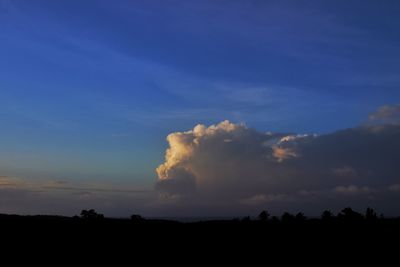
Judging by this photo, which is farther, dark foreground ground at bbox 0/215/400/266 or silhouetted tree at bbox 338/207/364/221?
silhouetted tree at bbox 338/207/364/221

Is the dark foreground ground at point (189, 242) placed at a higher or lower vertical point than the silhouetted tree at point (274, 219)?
lower

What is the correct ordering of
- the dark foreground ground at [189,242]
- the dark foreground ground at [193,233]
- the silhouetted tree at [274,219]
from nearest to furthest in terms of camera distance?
the dark foreground ground at [189,242], the dark foreground ground at [193,233], the silhouetted tree at [274,219]

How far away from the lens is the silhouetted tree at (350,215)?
4340 cm

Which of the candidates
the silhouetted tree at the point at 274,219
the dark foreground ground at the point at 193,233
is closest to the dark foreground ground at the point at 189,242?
the dark foreground ground at the point at 193,233

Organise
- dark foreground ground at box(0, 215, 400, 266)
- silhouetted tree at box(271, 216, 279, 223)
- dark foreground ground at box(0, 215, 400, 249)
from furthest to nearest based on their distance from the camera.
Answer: silhouetted tree at box(271, 216, 279, 223) → dark foreground ground at box(0, 215, 400, 249) → dark foreground ground at box(0, 215, 400, 266)

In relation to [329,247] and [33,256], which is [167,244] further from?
[329,247]

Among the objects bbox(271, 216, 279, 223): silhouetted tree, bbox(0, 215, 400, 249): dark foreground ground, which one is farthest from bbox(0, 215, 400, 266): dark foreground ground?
bbox(271, 216, 279, 223): silhouetted tree

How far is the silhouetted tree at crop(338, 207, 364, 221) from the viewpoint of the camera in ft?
142

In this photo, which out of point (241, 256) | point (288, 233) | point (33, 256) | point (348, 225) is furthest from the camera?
point (348, 225)

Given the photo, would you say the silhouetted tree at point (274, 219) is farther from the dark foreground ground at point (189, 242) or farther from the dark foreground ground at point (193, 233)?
the dark foreground ground at point (189, 242)

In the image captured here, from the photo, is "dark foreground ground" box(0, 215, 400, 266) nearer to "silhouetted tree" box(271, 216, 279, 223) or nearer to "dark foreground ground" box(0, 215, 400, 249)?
"dark foreground ground" box(0, 215, 400, 249)

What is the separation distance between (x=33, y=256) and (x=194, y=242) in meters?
9.72

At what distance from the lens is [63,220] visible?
38.1 meters

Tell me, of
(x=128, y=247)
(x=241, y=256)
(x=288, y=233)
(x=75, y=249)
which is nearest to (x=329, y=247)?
(x=288, y=233)
